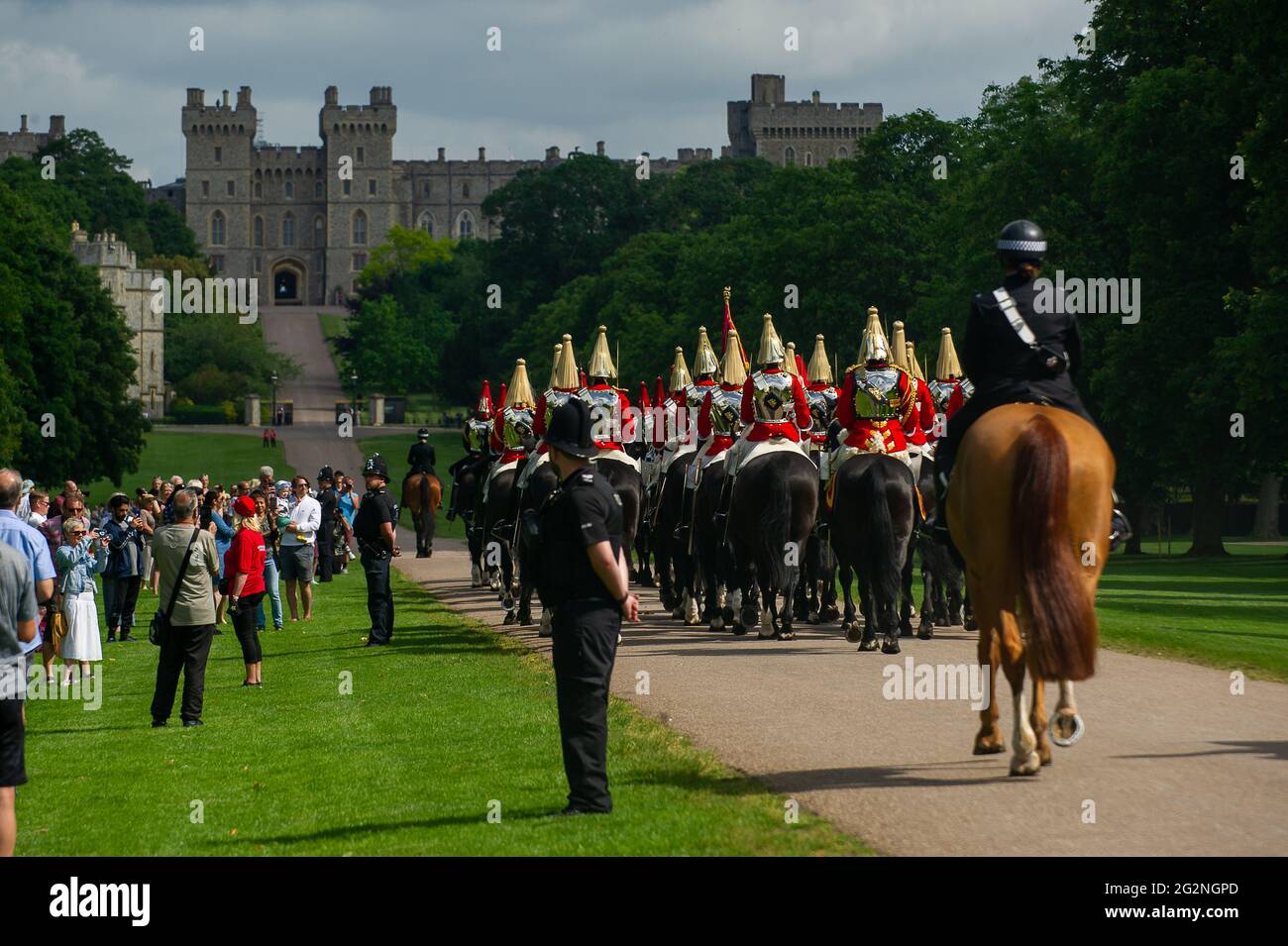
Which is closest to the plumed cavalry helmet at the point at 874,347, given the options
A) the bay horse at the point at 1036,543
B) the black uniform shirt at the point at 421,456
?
the bay horse at the point at 1036,543

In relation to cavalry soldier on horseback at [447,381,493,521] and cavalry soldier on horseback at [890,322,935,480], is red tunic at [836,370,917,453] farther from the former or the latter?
cavalry soldier on horseback at [447,381,493,521]

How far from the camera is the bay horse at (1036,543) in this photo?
35.2 feet

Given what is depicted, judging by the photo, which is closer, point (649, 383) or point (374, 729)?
point (374, 729)

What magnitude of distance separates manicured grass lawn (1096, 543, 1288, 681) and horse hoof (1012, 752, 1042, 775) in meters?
6.22

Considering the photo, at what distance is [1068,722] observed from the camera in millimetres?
10945

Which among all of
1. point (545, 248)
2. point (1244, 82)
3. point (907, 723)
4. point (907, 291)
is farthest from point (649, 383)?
point (907, 723)

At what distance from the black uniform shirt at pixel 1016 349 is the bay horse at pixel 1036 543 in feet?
0.88

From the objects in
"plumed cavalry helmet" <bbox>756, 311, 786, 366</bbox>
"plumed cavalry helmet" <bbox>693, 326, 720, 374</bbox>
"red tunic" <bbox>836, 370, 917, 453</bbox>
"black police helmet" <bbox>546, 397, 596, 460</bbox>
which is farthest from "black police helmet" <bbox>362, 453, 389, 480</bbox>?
"black police helmet" <bbox>546, 397, 596, 460</bbox>

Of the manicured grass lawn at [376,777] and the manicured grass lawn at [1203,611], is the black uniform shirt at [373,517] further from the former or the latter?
the manicured grass lawn at [1203,611]

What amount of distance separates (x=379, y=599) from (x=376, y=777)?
9797 mm

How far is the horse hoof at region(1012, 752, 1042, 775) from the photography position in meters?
11.1

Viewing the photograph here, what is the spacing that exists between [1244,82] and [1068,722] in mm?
30315
